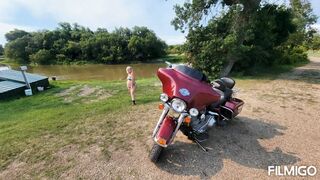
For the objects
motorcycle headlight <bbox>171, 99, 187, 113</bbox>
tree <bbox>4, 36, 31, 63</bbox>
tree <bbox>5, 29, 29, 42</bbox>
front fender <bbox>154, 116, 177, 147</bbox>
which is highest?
tree <bbox>5, 29, 29, 42</bbox>

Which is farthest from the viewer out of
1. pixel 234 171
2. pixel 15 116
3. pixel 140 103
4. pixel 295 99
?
pixel 295 99

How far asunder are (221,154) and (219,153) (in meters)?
0.04

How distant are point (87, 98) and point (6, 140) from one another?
3.38 meters

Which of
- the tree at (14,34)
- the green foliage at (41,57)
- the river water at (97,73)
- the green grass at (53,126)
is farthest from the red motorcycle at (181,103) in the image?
the tree at (14,34)

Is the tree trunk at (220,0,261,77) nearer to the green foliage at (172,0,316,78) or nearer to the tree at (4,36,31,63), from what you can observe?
the green foliage at (172,0,316,78)

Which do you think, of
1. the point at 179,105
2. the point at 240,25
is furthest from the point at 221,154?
the point at 240,25

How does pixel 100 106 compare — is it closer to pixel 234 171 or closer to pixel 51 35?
pixel 234 171

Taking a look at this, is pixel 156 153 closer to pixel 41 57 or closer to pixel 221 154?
pixel 221 154

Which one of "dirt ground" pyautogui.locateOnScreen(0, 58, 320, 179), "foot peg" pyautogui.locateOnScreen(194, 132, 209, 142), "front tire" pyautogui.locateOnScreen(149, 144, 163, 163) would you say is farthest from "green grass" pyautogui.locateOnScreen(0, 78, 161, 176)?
"foot peg" pyautogui.locateOnScreen(194, 132, 209, 142)

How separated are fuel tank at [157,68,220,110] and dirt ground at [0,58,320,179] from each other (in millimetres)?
819

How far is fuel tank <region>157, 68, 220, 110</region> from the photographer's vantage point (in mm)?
3076

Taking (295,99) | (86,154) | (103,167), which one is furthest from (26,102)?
(295,99)

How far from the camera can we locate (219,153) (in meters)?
3.67

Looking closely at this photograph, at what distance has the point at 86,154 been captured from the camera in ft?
12.0
